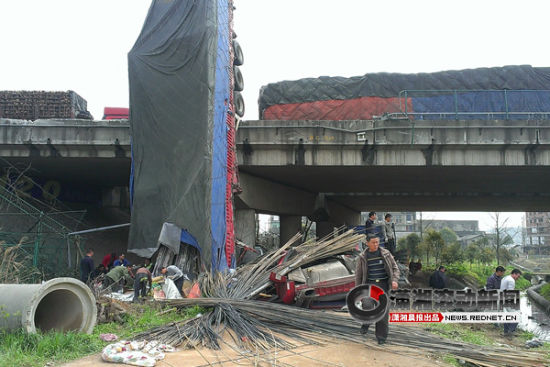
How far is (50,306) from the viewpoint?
792 centimetres

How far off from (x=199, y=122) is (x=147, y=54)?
3386 millimetres

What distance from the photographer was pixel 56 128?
18.3 metres

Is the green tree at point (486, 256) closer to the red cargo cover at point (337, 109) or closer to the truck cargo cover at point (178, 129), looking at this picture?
the red cargo cover at point (337, 109)

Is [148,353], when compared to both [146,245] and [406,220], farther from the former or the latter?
[406,220]

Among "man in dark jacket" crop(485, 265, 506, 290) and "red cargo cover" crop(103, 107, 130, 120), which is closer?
"man in dark jacket" crop(485, 265, 506, 290)

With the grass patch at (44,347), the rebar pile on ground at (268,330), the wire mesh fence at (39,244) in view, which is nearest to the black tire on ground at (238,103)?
the wire mesh fence at (39,244)

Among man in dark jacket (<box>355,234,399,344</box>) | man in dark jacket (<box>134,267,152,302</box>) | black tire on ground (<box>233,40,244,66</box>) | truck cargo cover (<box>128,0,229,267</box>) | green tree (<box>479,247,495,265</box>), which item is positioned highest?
black tire on ground (<box>233,40,244,66</box>)

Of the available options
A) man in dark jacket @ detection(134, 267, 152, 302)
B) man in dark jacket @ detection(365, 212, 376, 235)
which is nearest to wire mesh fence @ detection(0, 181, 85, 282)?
man in dark jacket @ detection(134, 267, 152, 302)

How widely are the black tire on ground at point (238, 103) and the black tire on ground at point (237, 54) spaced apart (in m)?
1.08

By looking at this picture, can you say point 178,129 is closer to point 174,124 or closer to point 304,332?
point 174,124

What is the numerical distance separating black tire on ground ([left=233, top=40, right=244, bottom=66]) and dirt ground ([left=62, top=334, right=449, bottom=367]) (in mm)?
11971

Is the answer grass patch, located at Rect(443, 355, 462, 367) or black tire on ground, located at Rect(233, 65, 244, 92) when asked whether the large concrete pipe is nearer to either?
grass patch, located at Rect(443, 355, 462, 367)

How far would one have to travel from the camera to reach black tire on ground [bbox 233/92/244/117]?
16778mm

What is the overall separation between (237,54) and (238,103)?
1.70 meters
